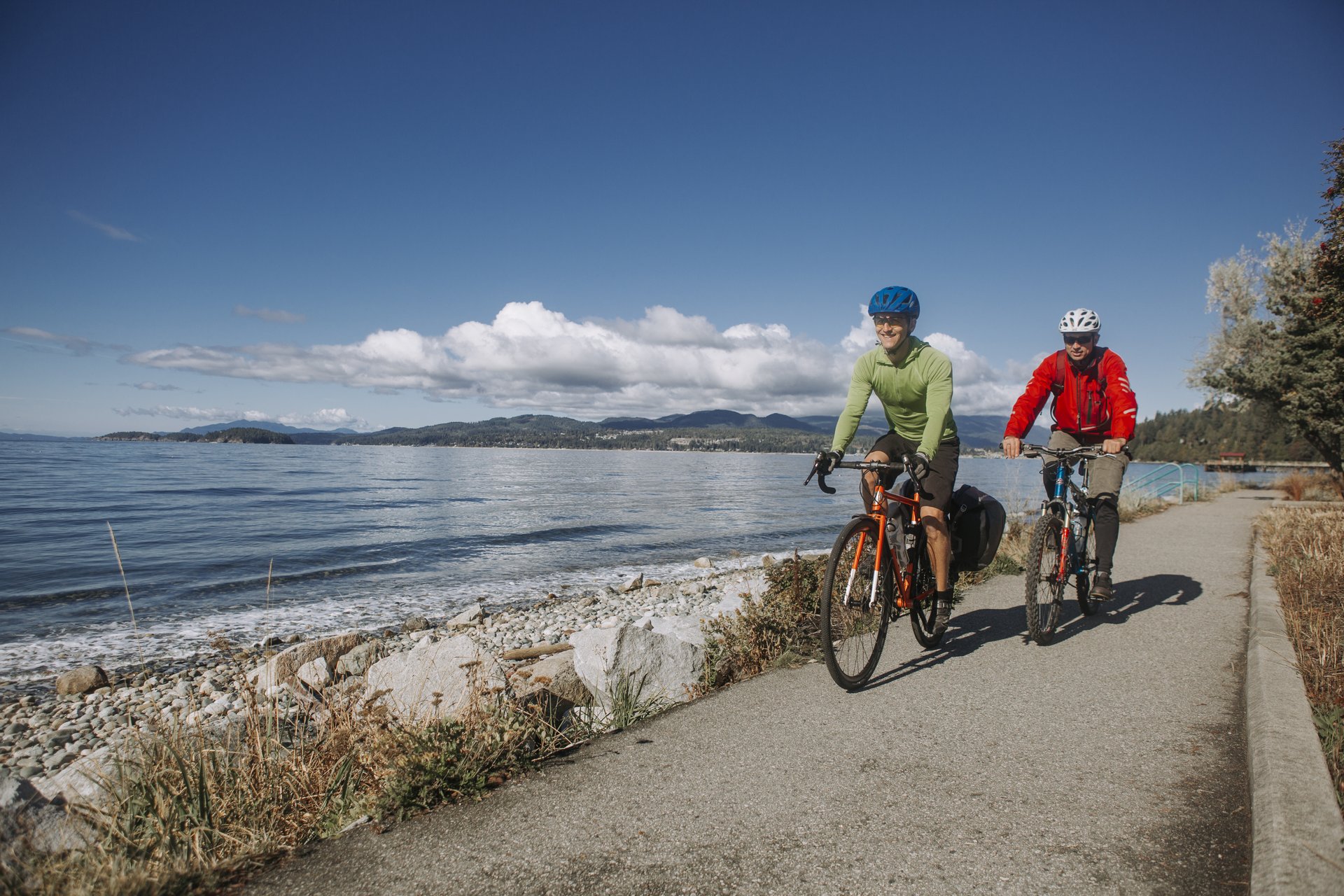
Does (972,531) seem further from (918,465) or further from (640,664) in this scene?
(640,664)

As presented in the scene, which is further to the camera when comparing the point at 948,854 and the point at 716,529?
the point at 716,529

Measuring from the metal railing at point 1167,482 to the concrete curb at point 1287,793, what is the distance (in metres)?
17.9

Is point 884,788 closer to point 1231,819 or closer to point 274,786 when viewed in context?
point 1231,819

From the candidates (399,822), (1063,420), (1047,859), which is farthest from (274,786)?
(1063,420)

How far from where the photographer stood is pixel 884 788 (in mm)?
2799

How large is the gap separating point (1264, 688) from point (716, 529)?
20.3 m

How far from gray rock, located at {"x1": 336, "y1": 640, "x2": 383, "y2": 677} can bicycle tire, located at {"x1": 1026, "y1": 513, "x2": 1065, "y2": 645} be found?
273 inches

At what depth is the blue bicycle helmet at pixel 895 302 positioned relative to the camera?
4.40 metres

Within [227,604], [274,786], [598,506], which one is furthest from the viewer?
[598,506]

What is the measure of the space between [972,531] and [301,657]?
7.53 meters

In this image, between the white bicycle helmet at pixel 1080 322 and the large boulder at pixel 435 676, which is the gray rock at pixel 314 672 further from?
the white bicycle helmet at pixel 1080 322

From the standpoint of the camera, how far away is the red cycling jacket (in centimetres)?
544

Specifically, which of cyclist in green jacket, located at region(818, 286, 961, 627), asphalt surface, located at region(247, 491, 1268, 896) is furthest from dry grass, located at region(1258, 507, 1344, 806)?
cyclist in green jacket, located at region(818, 286, 961, 627)

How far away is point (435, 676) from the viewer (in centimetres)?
475
